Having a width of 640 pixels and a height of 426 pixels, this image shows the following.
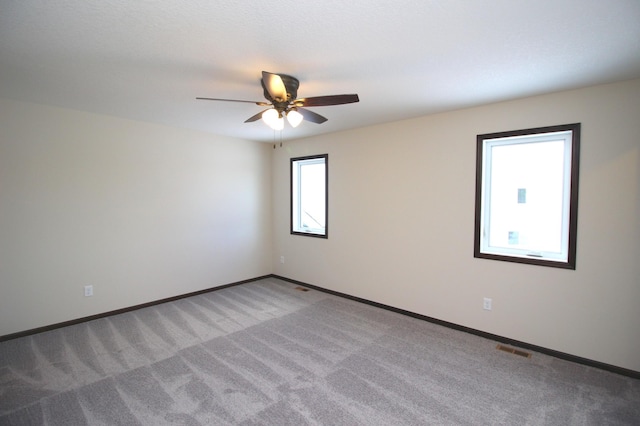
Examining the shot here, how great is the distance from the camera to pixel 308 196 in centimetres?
509

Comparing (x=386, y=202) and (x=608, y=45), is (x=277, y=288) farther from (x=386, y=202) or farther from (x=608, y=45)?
(x=608, y=45)

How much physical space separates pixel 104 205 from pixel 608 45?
4.81 meters

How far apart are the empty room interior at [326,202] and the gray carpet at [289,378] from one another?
0.02 meters

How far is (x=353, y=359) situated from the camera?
2.70 meters

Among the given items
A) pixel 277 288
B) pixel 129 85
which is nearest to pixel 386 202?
pixel 277 288

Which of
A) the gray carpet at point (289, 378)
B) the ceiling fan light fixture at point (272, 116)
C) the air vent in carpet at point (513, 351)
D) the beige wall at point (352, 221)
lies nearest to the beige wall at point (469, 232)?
the beige wall at point (352, 221)

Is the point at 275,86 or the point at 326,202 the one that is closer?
the point at 275,86

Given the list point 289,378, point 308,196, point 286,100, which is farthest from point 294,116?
point 308,196

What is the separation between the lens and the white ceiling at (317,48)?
1548mm

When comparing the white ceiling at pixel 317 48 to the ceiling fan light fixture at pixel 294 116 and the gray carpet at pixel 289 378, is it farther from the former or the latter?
the gray carpet at pixel 289 378

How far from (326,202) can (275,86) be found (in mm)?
2622

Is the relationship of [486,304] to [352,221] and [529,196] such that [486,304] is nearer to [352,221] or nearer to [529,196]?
[529,196]

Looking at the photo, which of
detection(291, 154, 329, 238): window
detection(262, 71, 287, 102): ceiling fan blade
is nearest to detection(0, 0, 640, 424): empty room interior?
detection(262, 71, 287, 102): ceiling fan blade

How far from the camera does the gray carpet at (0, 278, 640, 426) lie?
79.0 inches
